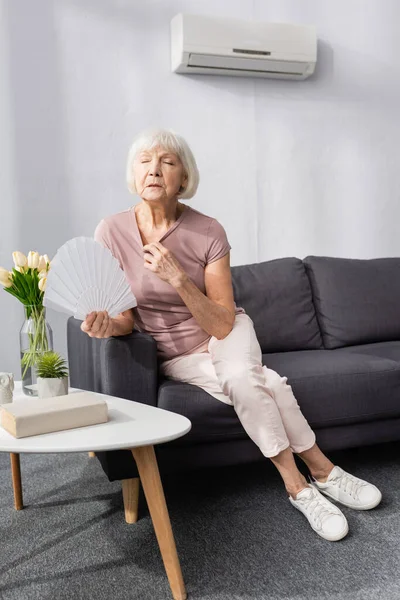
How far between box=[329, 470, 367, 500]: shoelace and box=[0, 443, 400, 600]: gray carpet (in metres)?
0.06

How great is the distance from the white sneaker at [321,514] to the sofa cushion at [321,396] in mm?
263

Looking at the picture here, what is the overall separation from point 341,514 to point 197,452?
18.1 inches

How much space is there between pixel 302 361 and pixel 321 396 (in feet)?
0.75

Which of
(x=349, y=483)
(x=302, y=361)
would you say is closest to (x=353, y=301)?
(x=302, y=361)

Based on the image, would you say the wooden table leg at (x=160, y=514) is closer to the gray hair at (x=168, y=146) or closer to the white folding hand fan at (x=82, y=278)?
the white folding hand fan at (x=82, y=278)

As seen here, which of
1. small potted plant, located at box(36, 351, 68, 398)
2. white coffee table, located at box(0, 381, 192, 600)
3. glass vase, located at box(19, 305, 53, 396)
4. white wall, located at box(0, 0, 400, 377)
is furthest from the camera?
white wall, located at box(0, 0, 400, 377)

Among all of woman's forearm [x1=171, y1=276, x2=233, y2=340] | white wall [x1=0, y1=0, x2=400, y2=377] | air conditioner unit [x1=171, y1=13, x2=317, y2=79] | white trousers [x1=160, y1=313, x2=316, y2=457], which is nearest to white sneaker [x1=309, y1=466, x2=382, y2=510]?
white trousers [x1=160, y1=313, x2=316, y2=457]

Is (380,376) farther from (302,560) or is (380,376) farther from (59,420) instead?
(59,420)

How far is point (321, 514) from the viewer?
1.66m

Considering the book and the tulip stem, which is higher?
the tulip stem

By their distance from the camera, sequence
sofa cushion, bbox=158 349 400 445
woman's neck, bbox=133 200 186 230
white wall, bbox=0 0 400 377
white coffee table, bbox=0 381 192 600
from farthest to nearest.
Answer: white wall, bbox=0 0 400 377 < woman's neck, bbox=133 200 186 230 < sofa cushion, bbox=158 349 400 445 < white coffee table, bbox=0 381 192 600

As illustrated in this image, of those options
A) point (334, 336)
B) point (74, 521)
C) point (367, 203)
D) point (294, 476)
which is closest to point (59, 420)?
point (74, 521)

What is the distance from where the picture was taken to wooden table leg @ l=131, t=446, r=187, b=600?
54.1 inches

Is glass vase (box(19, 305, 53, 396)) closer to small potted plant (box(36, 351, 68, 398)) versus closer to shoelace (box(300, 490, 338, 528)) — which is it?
small potted plant (box(36, 351, 68, 398))
